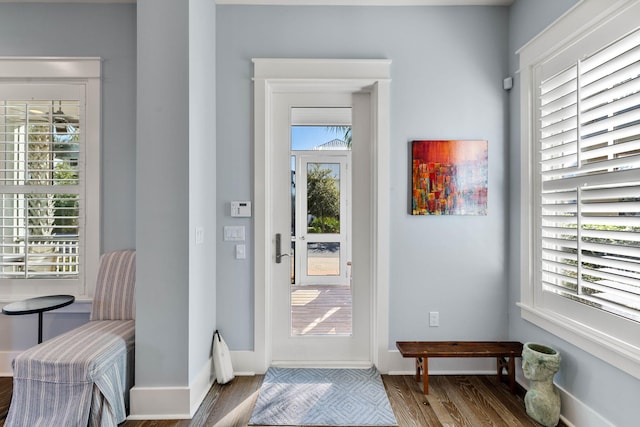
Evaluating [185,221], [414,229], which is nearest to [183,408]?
[185,221]

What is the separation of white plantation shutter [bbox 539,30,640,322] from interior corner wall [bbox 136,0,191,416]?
2.31 meters

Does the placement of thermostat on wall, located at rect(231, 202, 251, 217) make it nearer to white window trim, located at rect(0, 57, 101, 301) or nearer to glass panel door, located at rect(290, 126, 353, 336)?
glass panel door, located at rect(290, 126, 353, 336)

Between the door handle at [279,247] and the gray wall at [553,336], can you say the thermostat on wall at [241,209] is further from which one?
the gray wall at [553,336]

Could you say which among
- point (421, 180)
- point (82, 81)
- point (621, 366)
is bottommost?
point (621, 366)

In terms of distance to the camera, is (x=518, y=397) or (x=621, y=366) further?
(x=518, y=397)

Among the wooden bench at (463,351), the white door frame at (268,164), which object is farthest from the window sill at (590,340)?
the white door frame at (268,164)

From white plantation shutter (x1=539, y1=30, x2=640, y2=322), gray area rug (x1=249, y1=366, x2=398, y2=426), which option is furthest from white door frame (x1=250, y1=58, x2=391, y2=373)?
white plantation shutter (x1=539, y1=30, x2=640, y2=322)

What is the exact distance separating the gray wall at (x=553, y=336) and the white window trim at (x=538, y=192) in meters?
0.07

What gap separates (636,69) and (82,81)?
11.5ft

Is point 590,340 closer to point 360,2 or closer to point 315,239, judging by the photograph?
point 315,239

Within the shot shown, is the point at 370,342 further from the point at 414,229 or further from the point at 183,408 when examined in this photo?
the point at 183,408

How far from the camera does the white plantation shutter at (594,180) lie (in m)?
1.66

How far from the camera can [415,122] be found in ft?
8.74

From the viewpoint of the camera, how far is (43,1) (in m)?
2.62
